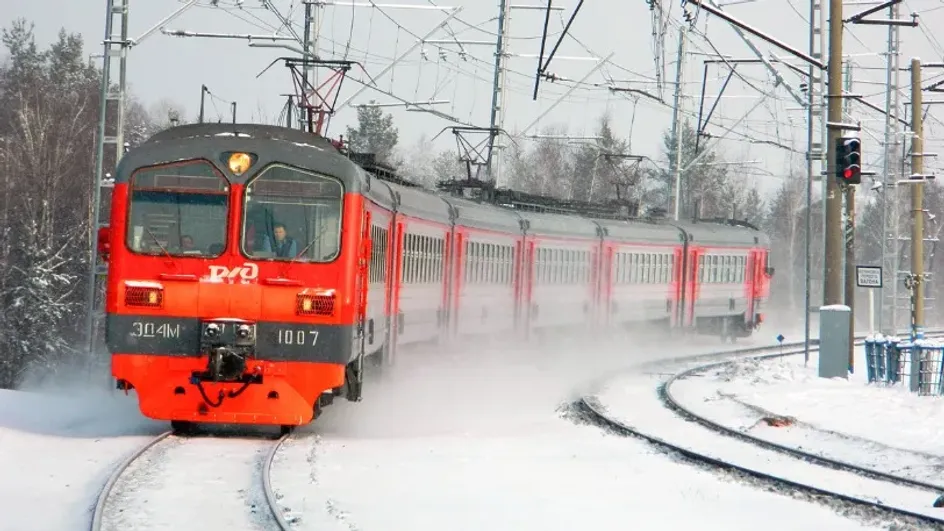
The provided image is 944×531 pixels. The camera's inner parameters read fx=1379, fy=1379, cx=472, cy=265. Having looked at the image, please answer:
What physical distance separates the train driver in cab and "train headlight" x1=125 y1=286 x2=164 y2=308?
1.03 metres

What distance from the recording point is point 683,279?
3347 cm

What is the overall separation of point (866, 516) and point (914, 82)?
68.5ft

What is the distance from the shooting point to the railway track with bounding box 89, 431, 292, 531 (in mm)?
8758

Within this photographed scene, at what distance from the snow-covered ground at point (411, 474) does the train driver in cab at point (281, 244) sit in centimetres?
176

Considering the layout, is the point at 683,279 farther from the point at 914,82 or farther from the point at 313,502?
the point at 313,502

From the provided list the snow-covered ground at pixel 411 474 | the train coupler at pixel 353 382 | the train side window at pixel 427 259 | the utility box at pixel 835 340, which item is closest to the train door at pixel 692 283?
the utility box at pixel 835 340

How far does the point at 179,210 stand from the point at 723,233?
24.5 meters

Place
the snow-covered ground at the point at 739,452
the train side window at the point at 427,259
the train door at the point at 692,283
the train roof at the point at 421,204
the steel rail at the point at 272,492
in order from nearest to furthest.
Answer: the steel rail at the point at 272,492 < the snow-covered ground at the point at 739,452 < the train roof at the point at 421,204 < the train side window at the point at 427,259 < the train door at the point at 692,283

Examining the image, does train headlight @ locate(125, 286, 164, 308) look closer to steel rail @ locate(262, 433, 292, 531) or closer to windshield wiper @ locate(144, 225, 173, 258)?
windshield wiper @ locate(144, 225, 173, 258)

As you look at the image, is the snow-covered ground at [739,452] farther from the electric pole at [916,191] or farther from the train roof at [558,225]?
the electric pole at [916,191]

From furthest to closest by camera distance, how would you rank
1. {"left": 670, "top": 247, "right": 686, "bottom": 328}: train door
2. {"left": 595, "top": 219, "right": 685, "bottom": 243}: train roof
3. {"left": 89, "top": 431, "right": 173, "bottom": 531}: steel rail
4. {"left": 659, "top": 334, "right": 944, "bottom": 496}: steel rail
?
{"left": 670, "top": 247, "right": 686, "bottom": 328}: train door, {"left": 595, "top": 219, "right": 685, "bottom": 243}: train roof, {"left": 659, "top": 334, "right": 944, "bottom": 496}: steel rail, {"left": 89, "top": 431, "right": 173, "bottom": 531}: steel rail

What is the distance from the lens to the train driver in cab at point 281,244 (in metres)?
12.6

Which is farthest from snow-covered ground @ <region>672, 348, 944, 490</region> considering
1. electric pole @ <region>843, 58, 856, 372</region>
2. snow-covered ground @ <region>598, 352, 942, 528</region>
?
electric pole @ <region>843, 58, 856, 372</region>

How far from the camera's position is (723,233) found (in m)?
35.3
